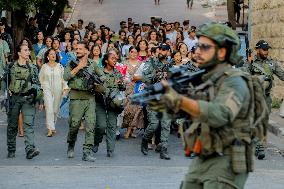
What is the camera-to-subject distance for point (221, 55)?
17.8ft

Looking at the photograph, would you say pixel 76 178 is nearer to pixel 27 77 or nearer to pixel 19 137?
pixel 27 77

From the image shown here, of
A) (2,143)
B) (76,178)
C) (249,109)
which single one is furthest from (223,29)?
(2,143)

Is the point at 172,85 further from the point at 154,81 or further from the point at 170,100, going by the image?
the point at 154,81

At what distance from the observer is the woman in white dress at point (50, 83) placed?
13656mm

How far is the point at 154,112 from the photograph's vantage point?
37.3 ft

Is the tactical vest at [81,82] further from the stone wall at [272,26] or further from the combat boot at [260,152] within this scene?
the stone wall at [272,26]

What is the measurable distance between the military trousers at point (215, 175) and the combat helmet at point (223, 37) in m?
0.73

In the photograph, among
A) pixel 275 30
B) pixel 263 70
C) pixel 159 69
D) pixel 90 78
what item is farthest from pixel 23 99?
pixel 275 30

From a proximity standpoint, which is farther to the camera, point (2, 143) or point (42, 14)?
point (42, 14)

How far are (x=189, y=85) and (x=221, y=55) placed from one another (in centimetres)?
31

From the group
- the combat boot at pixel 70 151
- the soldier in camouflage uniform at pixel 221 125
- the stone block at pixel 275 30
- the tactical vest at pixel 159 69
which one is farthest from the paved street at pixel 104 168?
the soldier in camouflage uniform at pixel 221 125

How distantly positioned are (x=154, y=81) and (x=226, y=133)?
21.5 feet

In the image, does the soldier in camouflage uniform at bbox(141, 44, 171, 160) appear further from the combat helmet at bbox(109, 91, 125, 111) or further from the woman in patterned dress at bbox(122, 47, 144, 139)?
the woman in patterned dress at bbox(122, 47, 144, 139)

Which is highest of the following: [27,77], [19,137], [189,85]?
[189,85]
